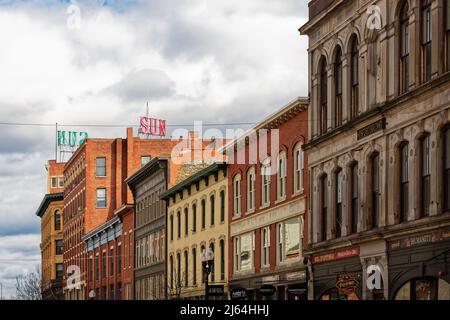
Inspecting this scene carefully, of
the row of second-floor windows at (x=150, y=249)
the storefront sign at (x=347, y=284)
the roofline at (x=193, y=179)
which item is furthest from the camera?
the row of second-floor windows at (x=150, y=249)

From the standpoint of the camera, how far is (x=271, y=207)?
55.5 metres

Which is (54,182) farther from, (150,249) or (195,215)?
(195,215)

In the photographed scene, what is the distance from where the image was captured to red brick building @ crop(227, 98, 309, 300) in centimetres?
5153

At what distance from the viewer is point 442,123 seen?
116ft

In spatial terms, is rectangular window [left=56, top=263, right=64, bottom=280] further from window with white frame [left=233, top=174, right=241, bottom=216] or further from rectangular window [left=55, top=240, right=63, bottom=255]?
window with white frame [left=233, top=174, right=241, bottom=216]

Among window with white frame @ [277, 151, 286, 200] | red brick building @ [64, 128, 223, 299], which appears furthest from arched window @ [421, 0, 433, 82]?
red brick building @ [64, 128, 223, 299]

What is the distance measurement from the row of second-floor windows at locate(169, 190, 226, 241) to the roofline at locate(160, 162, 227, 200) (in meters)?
1.39

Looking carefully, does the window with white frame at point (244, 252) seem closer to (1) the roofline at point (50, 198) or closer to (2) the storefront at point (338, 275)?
(2) the storefront at point (338, 275)

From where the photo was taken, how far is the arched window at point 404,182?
3884cm

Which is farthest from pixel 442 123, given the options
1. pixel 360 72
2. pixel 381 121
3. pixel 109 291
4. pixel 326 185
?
pixel 109 291

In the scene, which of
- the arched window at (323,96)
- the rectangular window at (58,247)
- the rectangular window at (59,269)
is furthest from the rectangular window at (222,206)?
the rectangular window at (58,247)

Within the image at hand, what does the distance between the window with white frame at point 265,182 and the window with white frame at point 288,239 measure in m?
2.54
